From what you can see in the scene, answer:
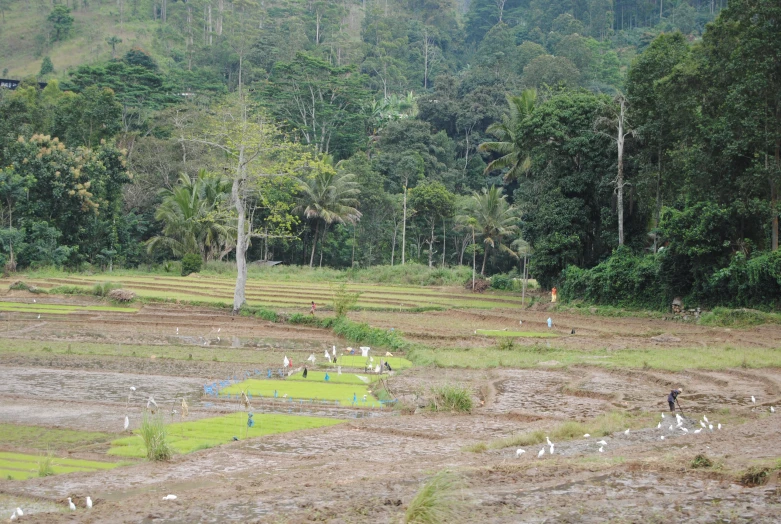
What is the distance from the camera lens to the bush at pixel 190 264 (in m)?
57.0

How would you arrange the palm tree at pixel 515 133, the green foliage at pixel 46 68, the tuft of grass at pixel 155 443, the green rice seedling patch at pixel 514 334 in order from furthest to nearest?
1. the green foliage at pixel 46 68
2. the palm tree at pixel 515 133
3. the green rice seedling patch at pixel 514 334
4. the tuft of grass at pixel 155 443

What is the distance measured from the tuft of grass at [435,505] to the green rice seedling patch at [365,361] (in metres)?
15.6

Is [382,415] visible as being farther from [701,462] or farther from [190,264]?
[190,264]

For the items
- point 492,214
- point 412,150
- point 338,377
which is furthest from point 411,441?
point 412,150

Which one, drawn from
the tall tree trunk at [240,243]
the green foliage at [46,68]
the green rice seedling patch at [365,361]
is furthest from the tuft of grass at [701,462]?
the green foliage at [46,68]

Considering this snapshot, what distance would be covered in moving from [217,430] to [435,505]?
8209 mm

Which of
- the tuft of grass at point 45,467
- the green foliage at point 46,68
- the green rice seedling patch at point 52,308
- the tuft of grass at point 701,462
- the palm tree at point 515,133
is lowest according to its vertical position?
the tuft of grass at point 45,467

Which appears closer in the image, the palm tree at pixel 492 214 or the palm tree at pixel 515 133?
the palm tree at pixel 515 133

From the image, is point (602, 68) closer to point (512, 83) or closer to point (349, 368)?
point (512, 83)

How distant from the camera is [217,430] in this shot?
59.2 feet

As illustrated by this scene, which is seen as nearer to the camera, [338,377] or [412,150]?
[338,377]

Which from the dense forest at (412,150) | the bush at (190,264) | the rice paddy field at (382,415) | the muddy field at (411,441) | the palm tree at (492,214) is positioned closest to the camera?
the muddy field at (411,441)

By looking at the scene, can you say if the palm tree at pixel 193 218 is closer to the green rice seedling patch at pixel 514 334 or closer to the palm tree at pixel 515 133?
the palm tree at pixel 515 133

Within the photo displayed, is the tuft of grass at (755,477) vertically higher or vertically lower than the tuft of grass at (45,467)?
higher
